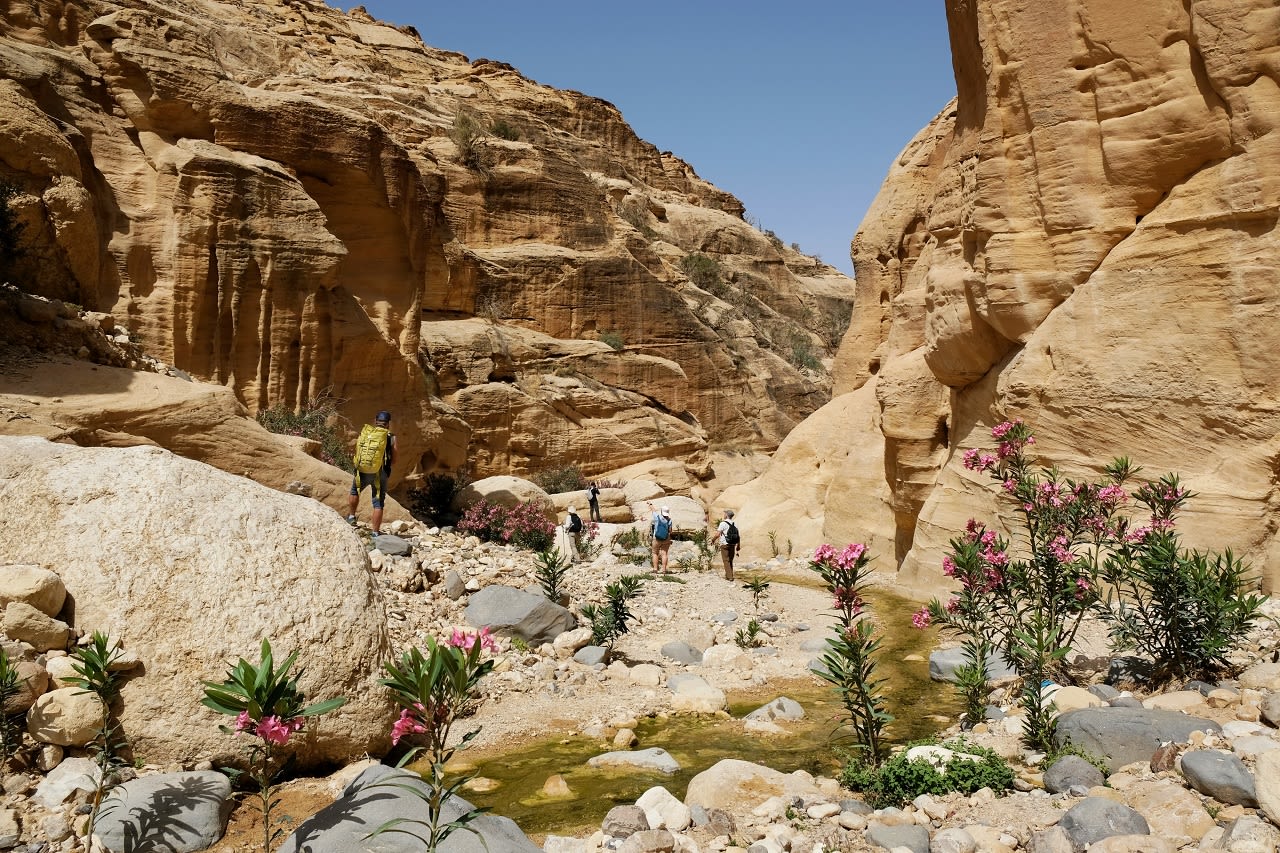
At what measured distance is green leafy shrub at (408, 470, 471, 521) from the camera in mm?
17948

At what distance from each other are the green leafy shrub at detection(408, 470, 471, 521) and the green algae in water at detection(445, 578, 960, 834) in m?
11.1

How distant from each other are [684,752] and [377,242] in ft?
55.0

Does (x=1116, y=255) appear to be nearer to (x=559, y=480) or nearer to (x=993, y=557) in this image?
(x=993, y=557)

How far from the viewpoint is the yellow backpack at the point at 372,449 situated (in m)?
10.5

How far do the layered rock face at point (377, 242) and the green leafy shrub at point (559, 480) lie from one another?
72cm

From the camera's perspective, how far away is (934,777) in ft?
16.4

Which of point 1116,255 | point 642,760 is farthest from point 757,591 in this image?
point 1116,255

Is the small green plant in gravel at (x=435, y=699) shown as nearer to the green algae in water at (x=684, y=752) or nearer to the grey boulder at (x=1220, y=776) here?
the green algae in water at (x=684, y=752)

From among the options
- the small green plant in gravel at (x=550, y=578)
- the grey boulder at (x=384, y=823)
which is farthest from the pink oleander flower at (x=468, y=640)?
the small green plant in gravel at (x=550, y=578)

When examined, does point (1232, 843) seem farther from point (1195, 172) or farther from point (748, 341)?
point (748, 341)

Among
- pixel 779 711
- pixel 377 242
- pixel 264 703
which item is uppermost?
pixel 377 242

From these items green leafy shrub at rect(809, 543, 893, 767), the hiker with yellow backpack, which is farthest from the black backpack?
green leafy shrub at rect(809, 543, 893, 767)

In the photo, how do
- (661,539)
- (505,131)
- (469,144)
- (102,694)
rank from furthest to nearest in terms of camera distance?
(505,131) → (469,144) → (661,539) → (102,694)

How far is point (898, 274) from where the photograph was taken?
64.9 feet
